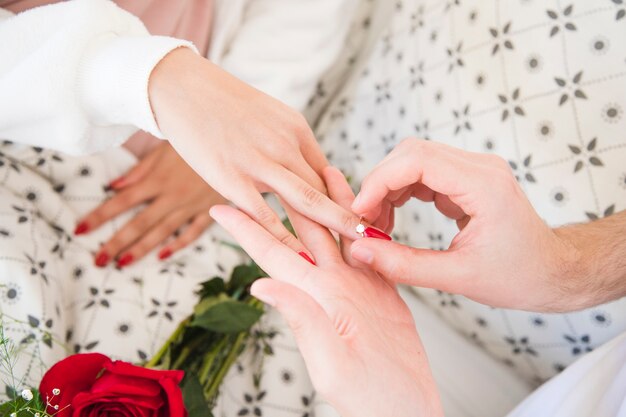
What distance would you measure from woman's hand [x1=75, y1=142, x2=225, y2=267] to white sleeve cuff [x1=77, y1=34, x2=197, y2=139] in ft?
0.84

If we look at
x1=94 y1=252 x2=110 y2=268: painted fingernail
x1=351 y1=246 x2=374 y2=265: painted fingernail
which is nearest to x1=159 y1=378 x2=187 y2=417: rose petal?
x1=351 y1=246 x2=374 y2=265: painted fingernail

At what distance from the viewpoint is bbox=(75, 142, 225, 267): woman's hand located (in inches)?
35.9

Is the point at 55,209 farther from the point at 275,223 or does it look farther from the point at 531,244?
the point at 531,244

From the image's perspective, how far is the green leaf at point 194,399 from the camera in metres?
0.66

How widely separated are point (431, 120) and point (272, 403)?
0.54m

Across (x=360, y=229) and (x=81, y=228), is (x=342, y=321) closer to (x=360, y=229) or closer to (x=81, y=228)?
(x=360, y=229)

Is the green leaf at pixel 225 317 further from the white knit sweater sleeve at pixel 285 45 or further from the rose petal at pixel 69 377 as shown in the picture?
the white knit sweater sleeve at pixel 285 45

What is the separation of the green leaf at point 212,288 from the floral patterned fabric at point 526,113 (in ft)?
1.22

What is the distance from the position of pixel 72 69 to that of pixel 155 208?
34cm

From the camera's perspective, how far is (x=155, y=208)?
0.98 meters

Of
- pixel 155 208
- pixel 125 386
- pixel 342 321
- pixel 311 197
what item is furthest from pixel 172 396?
pixel 155 208

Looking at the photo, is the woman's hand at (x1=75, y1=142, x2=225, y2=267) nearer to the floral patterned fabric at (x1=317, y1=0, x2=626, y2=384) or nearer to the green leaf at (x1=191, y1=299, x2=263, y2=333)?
the green leaf at (x1=191, y1=299, x2=263, y2=333)

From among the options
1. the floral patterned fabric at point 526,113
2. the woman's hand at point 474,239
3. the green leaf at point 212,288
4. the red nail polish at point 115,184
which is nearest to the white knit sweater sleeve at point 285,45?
the floral patterned fabric at point 526,113

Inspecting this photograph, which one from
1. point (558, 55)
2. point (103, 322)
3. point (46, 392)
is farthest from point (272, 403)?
point (558, 55)
